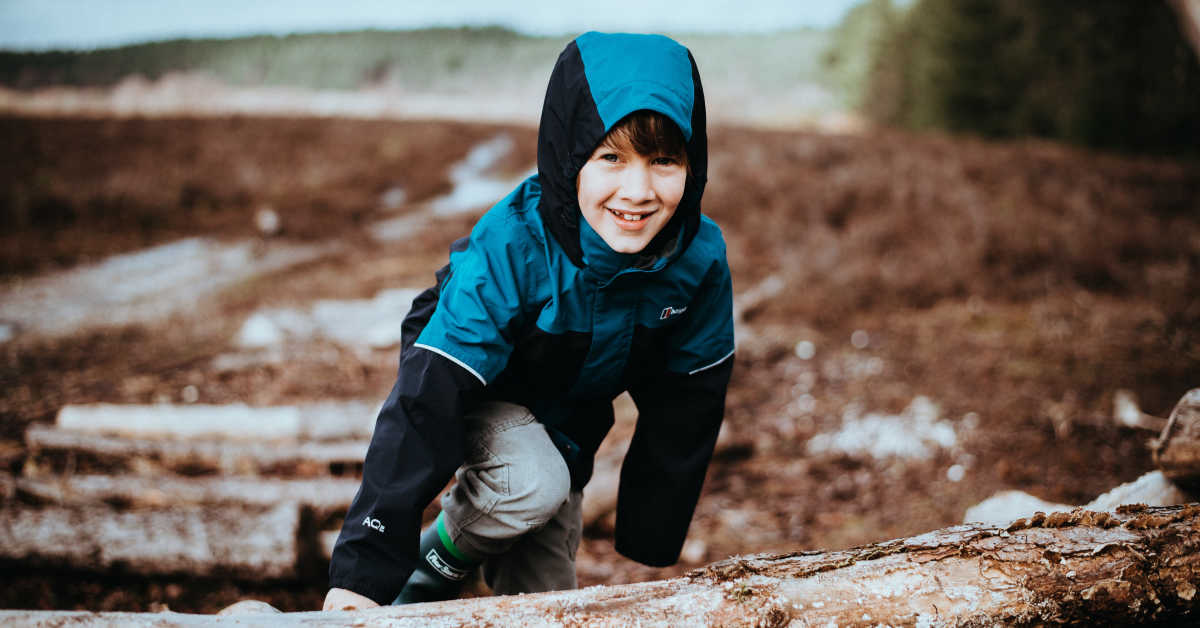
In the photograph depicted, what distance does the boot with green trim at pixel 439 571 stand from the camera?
1.89 m

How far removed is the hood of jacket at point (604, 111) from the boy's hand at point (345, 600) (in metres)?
0.93

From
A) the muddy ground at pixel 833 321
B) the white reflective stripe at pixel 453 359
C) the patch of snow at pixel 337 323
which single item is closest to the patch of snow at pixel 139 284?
the muddy ground at pixel 833 321

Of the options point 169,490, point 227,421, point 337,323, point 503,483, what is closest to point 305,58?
point 337,323

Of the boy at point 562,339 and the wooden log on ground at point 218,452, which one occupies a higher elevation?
the boy at point 562,339

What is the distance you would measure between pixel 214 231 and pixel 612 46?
438 inches

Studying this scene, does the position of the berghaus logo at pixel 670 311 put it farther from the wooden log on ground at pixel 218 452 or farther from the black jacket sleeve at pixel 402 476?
the wooden log on ground at pixel 218 452

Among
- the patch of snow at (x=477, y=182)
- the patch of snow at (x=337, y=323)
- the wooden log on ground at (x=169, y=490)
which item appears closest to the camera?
the wooden log on ground at (x=169, y=490)

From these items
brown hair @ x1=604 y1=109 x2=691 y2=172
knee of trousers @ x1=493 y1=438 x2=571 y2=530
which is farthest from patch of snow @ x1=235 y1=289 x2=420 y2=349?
brown hair @ x1=604 y1=109 x2=691 y2=172

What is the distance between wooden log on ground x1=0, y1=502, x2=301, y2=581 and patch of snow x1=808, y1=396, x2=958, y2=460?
9.55ft

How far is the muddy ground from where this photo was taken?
344 centimetres

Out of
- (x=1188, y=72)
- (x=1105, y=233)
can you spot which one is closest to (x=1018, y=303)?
(x=1105, y=233)

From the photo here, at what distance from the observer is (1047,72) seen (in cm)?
1509

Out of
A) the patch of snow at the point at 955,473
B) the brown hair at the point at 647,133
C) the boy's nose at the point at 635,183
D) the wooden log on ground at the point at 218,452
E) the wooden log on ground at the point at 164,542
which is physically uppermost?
the brown hair at the point at 647,133

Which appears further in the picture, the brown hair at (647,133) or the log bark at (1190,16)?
the log bark at (1190,16)
